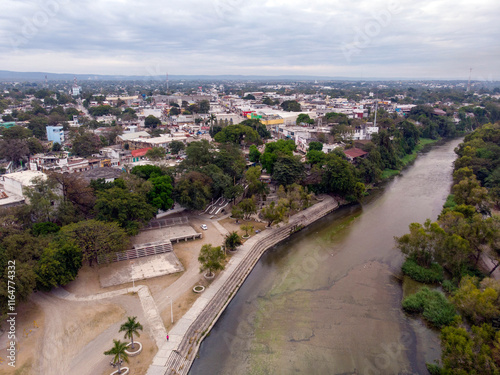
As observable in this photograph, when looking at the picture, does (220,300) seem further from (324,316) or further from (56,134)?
(56,134)

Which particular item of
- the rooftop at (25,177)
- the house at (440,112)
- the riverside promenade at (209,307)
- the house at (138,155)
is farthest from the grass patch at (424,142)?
the rooftop at (25,177)

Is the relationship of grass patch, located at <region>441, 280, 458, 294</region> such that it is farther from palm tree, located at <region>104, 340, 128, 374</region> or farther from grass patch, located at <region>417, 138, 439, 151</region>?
grass patch, located at <region>417, 138, 439, 151</region>

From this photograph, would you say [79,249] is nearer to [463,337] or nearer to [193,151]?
[193,151]

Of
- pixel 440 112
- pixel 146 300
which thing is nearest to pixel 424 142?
pixel 440 112

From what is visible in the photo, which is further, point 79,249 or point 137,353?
point 79,249

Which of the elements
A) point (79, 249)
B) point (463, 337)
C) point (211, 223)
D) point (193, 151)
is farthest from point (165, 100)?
point (463, 337)

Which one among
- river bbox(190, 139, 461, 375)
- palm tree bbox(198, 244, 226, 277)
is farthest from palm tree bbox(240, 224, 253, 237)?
palm tree bbox(198, 244, 226, 277)
